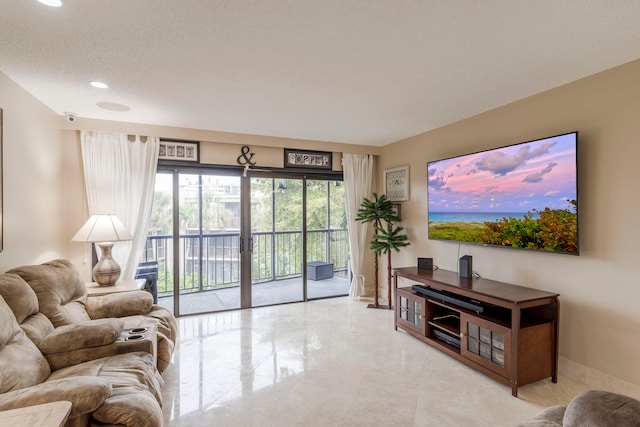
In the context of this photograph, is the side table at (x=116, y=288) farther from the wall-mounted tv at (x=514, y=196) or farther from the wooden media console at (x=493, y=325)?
the wall-mounted tv at (x=514, y=196)

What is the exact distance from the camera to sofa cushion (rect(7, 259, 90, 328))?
219cm

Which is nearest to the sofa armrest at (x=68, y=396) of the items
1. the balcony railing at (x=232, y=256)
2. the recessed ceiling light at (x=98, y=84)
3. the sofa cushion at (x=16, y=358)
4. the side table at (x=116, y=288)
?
the sofa cushion at (x=16, y=358)

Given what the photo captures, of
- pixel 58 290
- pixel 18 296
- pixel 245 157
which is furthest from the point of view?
pixel 245 157

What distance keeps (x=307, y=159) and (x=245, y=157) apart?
0.91 meters

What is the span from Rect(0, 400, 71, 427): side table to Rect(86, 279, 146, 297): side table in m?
2.12

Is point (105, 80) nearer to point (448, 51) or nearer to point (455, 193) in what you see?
point (448, 51)

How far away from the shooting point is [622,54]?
2102mm

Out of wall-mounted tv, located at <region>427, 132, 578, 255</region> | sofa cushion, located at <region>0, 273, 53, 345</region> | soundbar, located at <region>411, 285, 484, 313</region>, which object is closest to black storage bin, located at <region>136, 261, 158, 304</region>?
sofa cushion, located at <region>0, 273, 53, 345</region>

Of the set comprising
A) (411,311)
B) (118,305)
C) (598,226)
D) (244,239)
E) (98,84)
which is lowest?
(411,311)

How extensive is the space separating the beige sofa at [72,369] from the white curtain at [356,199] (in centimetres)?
327

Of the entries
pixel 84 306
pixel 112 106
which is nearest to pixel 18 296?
pixel 84 306

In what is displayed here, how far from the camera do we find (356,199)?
488cm

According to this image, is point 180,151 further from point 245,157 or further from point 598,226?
point 598,226

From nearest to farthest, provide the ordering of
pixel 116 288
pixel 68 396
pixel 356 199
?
pixel 68 396 → pixel 116 288 → pixel 356 199
